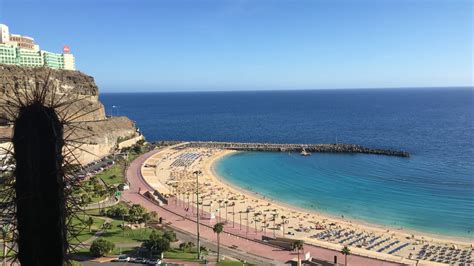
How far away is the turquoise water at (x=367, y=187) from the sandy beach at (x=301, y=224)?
341 cm

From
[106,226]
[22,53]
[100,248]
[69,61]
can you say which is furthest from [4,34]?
[100,248]

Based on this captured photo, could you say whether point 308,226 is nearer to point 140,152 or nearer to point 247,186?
point 247,186

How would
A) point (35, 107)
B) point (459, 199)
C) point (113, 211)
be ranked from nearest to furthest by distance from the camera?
point (35, 107) → point (113, 211) → point (459, 199)

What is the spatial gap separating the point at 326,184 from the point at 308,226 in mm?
25494

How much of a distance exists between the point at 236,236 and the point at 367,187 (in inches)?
1435

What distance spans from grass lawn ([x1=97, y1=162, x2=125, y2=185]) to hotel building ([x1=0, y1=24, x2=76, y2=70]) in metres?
50.3

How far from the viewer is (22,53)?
119 meters

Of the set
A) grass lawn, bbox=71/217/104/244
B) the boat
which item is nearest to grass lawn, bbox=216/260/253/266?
grass lawn, bbox=71/217/104/244

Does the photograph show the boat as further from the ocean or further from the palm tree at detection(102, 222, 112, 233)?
the palm tree at detection(102, 222, 112, 233)

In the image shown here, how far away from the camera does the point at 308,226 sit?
50000mm

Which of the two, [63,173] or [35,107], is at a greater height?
[35,107]

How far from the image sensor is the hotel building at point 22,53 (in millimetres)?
111562

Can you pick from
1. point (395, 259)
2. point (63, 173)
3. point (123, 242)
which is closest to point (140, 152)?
point (123, 242)

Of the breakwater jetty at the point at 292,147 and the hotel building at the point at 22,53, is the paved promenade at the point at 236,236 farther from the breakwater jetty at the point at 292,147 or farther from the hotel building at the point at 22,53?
the hotel building at the point at 22,53
